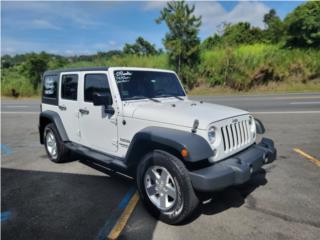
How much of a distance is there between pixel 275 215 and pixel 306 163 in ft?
7.83

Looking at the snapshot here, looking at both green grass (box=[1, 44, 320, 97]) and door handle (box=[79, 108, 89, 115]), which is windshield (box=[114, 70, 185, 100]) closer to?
door handle (box=[79, 108, 89, 115])

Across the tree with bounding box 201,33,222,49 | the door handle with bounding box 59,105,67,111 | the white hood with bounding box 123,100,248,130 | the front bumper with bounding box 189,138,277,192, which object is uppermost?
the tree with bounding box 201,33,222,49

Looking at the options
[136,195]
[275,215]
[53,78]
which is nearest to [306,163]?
[275,215]

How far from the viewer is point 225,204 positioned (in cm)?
386

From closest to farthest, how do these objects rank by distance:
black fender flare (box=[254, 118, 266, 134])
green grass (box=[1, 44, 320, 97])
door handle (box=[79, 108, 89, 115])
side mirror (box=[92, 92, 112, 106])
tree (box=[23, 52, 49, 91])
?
side mirror (box=[92, 92, 112, 106])
black fender flare (box=[254, 118, 266, 134])
door handle (box=[79, 108, 89, 115])
green grass (box=[1, 44, 320, 97])
tree (box=[23, 52, 49, 91])

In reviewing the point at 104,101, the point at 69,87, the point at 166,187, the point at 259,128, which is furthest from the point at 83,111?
the point at 259,128

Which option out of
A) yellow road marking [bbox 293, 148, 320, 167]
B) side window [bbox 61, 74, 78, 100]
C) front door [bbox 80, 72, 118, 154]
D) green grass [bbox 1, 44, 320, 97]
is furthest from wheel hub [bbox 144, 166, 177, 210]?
green grass [bbox 1, 44, 320, 97]

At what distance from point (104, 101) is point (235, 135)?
1.99 meters

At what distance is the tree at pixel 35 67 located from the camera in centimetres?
3067

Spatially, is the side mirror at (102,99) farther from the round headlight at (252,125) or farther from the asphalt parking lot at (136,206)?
the round headlight at (252,125)

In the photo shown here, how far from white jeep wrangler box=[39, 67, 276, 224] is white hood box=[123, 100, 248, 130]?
0.04 ft

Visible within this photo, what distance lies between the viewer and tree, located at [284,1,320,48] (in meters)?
22.0

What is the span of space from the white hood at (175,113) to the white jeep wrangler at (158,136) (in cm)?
1

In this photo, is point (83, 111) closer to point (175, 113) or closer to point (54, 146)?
point (54, 146)
